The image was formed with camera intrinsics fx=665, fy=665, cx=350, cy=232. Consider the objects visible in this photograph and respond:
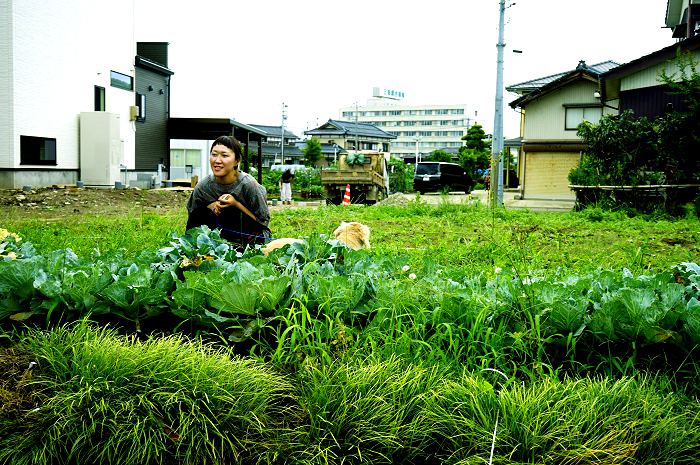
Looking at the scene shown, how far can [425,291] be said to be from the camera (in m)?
3.30

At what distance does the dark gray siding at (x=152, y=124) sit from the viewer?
30578 millimetres

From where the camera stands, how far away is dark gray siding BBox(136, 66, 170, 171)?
30.6 meters

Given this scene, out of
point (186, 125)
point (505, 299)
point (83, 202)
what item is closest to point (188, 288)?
point (505, 299)

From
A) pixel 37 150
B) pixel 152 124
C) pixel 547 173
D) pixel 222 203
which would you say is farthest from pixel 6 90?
pixel 547 173

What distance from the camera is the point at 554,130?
103 feet

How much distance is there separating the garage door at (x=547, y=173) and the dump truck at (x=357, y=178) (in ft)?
30.1

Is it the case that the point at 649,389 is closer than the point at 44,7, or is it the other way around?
the point at 649,389

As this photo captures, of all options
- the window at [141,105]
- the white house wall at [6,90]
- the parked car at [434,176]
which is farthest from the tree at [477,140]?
the white house wall at [6,90]

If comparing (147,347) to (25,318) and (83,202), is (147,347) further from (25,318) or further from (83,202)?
(83,202)

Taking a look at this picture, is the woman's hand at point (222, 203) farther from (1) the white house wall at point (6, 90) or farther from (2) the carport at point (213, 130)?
(2) the carport at point (213, 130)

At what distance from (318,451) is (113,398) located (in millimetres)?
769

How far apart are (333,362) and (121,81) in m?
28.1

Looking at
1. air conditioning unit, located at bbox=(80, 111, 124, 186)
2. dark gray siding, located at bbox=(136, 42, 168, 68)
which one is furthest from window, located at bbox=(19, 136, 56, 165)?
dark gray siding, located at bbox=(136, 42, 168, 68)

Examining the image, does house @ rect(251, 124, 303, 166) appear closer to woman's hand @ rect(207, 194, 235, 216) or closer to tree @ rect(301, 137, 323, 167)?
tree @ rect(301, 137, 323, 167)
